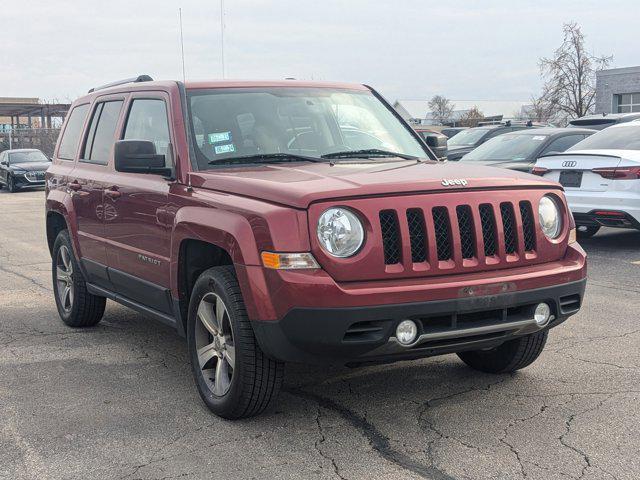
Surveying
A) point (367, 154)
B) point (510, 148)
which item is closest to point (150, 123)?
point (367, 154)

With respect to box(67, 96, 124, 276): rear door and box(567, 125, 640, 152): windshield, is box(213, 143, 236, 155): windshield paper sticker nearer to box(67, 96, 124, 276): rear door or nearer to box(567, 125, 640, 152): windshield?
box(67, 96, 124, 276): rear door

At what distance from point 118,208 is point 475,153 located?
857cm

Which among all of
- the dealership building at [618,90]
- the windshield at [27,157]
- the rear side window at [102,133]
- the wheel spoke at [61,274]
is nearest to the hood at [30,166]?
the windshield at [27,157]

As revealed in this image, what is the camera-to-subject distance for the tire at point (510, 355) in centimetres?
496

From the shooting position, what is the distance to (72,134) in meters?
7.01

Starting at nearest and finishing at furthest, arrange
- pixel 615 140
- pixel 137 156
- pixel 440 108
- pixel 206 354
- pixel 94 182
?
pixel 206 354 < pixel 137 156 < pixel 94 182 < pixel 615 140 < pixel 440 108

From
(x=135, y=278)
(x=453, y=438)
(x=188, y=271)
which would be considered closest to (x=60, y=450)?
(x=188, y=271)

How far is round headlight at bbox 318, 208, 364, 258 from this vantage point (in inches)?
156

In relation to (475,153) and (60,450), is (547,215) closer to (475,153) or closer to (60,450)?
(60,450)

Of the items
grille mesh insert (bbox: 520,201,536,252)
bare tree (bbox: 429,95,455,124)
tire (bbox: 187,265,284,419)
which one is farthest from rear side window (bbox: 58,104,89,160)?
bare tree (bbox: 429,95,455,124)

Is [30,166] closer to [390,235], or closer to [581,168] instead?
[581,168]

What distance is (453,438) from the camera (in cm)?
412

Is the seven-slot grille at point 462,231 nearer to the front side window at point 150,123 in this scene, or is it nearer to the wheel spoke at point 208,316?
the wheel spoke at point 208,316

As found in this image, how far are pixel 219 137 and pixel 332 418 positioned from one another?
6.00 feet
